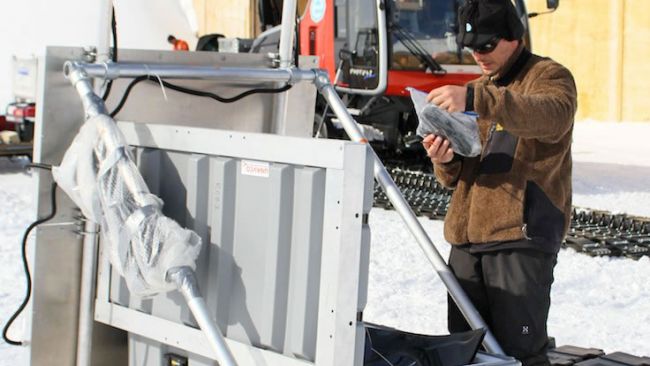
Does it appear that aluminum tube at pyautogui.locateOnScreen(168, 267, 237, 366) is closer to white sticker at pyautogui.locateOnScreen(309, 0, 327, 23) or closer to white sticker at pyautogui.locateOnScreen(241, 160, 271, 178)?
white sticker at pyautogui.locateOnScreen(241, 160, 271, 178)

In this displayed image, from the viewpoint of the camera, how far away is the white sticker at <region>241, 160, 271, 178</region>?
296 centimetres

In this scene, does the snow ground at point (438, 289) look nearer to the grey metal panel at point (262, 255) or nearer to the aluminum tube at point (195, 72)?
the aluminum tube at point (195, 72)

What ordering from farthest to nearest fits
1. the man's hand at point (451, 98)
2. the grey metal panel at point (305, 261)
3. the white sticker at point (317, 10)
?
the white sticker at point (317, 10) < the man's hand at point (451, 98) < the grey metal panel at point (305, 261)

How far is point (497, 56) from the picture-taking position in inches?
147

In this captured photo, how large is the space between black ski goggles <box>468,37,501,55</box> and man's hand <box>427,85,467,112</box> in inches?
13.4

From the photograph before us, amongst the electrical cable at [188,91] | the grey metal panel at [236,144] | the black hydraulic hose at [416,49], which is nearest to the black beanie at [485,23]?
the electrical cable at [188,91]

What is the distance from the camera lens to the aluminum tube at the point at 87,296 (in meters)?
3.52

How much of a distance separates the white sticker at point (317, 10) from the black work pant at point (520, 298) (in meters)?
8.68

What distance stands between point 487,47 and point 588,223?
19.4 feet

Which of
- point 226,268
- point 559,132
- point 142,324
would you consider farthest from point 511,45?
point 142,324

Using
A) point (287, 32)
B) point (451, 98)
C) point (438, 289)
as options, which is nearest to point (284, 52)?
point (287, 32)

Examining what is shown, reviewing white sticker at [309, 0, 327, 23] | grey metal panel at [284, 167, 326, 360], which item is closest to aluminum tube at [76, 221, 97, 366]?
grey metal panel at [284, 167, 326, 360]

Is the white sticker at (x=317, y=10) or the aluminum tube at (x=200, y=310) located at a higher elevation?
the white sticker at (x=317, y=10)

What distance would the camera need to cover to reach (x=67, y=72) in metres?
3.39
